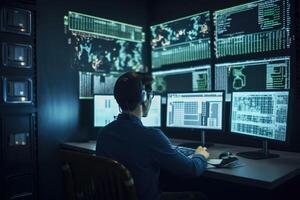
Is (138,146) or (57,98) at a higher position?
(57,98)

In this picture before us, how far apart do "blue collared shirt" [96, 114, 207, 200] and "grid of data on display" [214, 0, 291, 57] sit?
4.40 ft

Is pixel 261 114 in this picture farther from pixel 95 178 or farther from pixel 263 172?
pixel 95 178

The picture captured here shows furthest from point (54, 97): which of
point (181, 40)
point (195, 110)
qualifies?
point (181, 40)

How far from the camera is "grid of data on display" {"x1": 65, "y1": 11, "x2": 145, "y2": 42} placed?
9.07 ft

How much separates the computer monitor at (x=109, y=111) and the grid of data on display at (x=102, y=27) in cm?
66

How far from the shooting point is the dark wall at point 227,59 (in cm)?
217

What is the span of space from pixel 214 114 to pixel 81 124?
3.99ft

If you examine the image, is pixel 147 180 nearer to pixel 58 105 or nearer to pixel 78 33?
pixel 58 105

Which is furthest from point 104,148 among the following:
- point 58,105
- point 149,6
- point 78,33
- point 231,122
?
point 149,6

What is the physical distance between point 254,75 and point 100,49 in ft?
4.66

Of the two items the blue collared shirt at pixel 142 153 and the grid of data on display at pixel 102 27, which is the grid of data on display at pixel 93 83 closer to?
the grid of data on display at pixel 102 27

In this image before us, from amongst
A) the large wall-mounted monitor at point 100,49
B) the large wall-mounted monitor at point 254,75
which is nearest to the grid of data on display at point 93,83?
the large wall-mounted monitor at point 100,49

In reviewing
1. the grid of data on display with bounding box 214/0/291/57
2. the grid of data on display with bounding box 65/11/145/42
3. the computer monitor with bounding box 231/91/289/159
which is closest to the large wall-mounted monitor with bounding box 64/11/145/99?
the grid of data on display with bounding box 65/11/145/42

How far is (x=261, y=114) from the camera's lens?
6.33 ft
